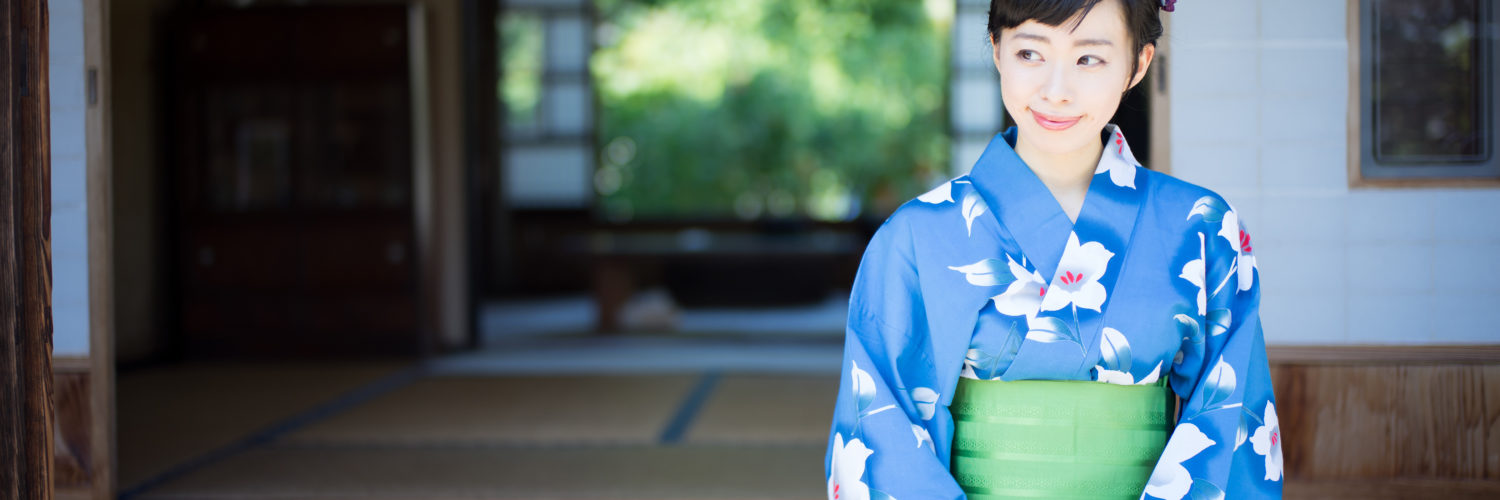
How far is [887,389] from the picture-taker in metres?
1.03

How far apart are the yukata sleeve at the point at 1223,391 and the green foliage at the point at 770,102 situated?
899 cm

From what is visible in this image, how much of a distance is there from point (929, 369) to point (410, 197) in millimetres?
4068

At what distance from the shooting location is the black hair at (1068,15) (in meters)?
0.99

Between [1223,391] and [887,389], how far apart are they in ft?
1.15

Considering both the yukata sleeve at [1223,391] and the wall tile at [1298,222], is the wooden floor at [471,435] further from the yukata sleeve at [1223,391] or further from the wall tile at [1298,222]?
the yukata sleeve at [1223,391]

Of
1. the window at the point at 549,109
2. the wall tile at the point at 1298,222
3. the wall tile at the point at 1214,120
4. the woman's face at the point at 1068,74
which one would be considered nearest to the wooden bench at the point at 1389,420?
the wall tile at the point at 1298,222

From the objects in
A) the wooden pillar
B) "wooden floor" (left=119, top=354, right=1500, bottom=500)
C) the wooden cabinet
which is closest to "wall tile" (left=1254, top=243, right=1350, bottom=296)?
"wooden floor" (left=119, top=354, right=1500, bottom=500)

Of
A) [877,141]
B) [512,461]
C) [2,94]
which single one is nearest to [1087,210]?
[2,94]

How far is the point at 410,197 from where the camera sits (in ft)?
15.4

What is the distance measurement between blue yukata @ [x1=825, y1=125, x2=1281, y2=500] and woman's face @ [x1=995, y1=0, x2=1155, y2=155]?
0.22 feet

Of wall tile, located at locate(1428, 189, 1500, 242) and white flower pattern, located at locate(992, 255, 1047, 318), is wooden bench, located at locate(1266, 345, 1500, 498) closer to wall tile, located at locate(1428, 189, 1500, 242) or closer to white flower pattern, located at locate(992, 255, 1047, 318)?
wall tile, located at locate(1428, 189, 1500, 242)

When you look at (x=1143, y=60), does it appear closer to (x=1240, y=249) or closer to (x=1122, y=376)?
(x=1240, y=249)

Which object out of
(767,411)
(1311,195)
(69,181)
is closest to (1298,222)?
(1311,195)

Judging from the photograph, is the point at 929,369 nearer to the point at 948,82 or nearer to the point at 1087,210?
the point at 1087,210
